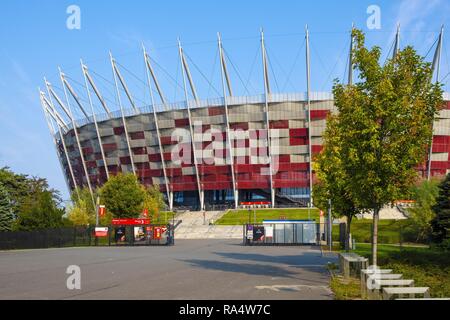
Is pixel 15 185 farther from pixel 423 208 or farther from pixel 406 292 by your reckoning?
pixel 406 292

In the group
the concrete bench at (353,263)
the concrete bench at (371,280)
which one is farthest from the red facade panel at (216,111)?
the concrete bench at (371,280)

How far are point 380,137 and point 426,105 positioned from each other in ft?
6.41

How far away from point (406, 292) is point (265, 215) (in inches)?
3094

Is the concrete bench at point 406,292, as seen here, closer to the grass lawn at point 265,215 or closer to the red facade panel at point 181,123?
the grass lawn at point 265,215

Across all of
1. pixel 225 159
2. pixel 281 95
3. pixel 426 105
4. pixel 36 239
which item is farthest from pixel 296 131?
pixel 426 105

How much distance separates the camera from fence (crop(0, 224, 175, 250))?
163 feet

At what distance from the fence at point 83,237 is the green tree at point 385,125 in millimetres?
35978

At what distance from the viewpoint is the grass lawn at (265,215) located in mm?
83938

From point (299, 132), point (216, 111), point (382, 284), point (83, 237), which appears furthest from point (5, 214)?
point (299, 132)

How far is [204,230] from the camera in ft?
255

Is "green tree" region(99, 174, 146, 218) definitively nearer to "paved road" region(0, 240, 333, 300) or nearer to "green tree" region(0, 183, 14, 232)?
"green tree" region(0, 183, 14, 232)

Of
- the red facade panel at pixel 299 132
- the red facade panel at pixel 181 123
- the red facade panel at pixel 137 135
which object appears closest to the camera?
the red facade panel at pixel 299 132

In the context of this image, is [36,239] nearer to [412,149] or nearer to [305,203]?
[412,149]

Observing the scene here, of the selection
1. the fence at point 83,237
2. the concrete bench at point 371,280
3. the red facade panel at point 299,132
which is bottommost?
the fence at point 83,237
